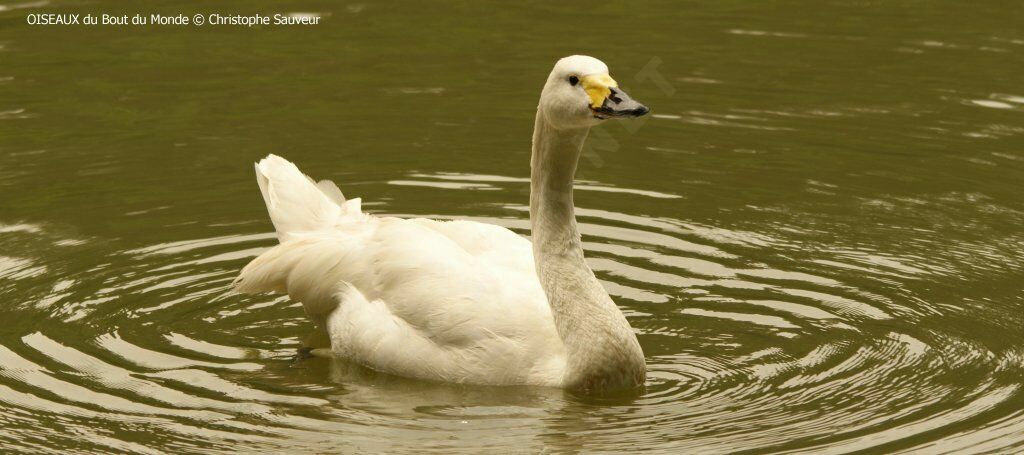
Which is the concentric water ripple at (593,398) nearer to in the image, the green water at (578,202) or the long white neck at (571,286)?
the green water at (578,202)

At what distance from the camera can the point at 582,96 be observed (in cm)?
978

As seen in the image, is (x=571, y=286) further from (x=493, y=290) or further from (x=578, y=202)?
(x=578, y=202)

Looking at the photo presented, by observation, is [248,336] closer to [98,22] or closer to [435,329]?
[435,329]

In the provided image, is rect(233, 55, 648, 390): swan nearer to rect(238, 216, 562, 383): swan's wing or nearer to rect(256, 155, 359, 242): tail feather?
rect(238, 216, 562, 383): swan's wing

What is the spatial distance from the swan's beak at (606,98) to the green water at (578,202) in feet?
5.47

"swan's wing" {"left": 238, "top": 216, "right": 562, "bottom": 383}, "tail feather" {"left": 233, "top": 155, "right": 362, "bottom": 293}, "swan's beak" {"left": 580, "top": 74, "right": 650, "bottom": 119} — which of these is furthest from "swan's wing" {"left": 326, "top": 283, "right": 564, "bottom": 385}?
"swan's beak" {"left": 580, "top": 74, "right": 650, "bottom": 119}

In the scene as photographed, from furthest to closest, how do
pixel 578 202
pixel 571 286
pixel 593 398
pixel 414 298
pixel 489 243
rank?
pixel 578 202
pixel 489 243
pixel 414 298
pixel 571 286
pixel 593 398

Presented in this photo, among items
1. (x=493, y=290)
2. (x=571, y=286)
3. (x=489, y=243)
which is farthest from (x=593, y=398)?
(x=489, y=243)

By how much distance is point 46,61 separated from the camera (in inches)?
736

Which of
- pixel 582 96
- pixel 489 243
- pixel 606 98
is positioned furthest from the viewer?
pixel 489 243

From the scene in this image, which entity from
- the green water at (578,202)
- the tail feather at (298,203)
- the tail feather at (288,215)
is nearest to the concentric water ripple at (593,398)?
the green water at (578,202)

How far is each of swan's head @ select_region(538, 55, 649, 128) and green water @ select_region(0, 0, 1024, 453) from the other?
1602 mm

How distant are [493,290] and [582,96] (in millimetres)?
1413

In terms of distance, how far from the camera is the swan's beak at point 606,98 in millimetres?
9555
